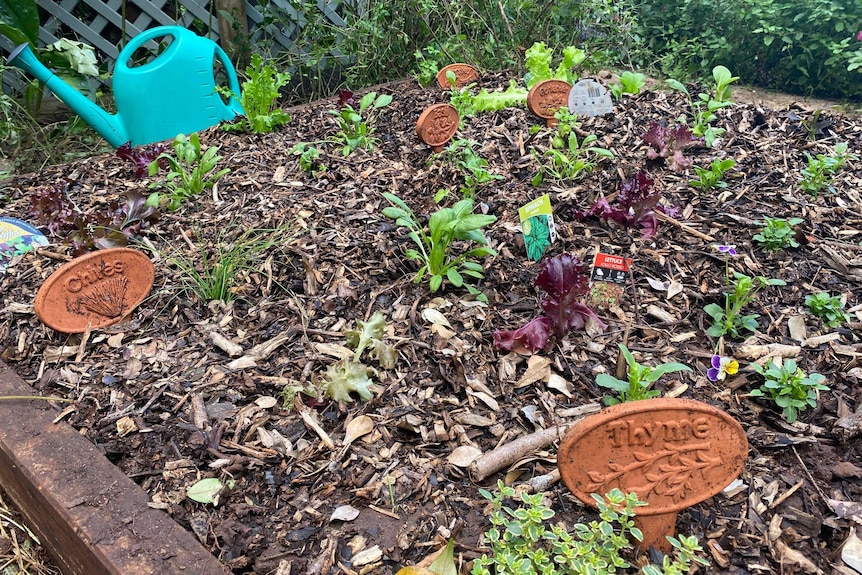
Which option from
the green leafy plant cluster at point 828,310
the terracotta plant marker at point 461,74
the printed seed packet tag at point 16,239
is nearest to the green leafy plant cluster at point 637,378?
the green leafy plant cluster at point 828,310

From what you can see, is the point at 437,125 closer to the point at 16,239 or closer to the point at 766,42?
the point at 16,239

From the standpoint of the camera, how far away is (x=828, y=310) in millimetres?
1926

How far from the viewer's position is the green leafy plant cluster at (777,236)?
7.24ft

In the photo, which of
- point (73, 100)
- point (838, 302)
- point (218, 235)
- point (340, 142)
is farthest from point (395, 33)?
point (838, 302)

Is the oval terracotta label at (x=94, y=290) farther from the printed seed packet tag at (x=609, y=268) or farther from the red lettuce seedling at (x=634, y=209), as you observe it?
the red lettuce seedling at (x=634, y=209)

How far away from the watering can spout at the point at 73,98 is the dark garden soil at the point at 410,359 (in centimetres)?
49

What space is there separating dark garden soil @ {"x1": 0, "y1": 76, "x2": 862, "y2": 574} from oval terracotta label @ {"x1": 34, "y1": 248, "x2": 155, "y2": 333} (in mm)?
64

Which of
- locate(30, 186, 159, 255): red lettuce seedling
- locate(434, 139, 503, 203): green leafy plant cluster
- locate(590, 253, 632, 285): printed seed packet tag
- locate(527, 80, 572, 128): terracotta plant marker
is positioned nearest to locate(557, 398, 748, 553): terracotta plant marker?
locate(590, 253, 632, 285): printed seed packet tag

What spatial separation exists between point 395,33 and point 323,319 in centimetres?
326

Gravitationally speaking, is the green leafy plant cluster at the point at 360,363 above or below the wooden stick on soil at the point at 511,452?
above

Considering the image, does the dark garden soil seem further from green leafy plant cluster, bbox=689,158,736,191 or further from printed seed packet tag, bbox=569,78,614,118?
A: printed seed packet tag, bbox=569,78,614,118

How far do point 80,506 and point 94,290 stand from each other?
83 cm

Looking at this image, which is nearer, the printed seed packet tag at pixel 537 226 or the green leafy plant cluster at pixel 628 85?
the printed seed packet tag at pixel 537 226

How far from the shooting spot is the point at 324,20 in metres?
4.51
